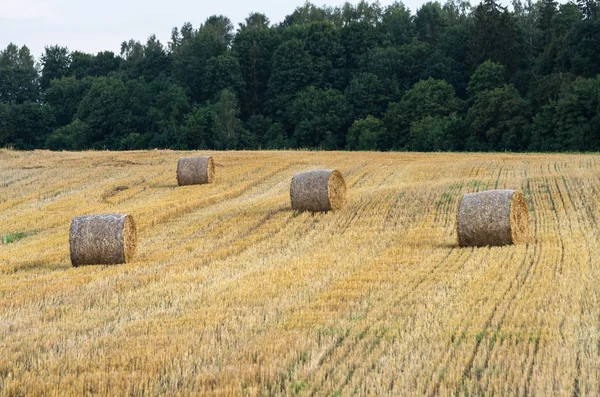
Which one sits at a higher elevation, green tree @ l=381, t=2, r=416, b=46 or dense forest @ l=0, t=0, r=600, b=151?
green tree @ l=381, t=2, r=416, b=46

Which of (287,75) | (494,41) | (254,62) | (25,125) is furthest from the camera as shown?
(254,62)

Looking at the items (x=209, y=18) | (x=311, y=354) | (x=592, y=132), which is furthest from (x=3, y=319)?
(x=209, y=18)

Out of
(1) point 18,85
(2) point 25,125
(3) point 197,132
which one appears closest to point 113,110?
(2) point 25,125

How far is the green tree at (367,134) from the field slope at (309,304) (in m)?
46.5

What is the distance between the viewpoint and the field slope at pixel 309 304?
7.70 meters

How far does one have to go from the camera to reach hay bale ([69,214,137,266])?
49.3 feet

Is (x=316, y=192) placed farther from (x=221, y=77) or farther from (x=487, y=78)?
(x=221, y=77)

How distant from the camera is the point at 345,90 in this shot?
82.6 metres

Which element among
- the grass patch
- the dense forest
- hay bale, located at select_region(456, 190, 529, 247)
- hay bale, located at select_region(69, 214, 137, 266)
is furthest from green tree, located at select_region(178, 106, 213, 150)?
hay bale, located at select_region(456, 190, 529, 247)

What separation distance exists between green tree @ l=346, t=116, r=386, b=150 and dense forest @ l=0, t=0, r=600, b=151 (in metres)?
0.12

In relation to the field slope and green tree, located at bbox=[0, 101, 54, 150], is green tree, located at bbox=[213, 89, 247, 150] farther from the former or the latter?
the field slope

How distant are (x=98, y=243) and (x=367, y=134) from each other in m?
56.2

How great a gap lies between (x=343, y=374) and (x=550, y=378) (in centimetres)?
175

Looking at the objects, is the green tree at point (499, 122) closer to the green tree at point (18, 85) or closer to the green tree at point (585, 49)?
the green tree at point (585, 49)
